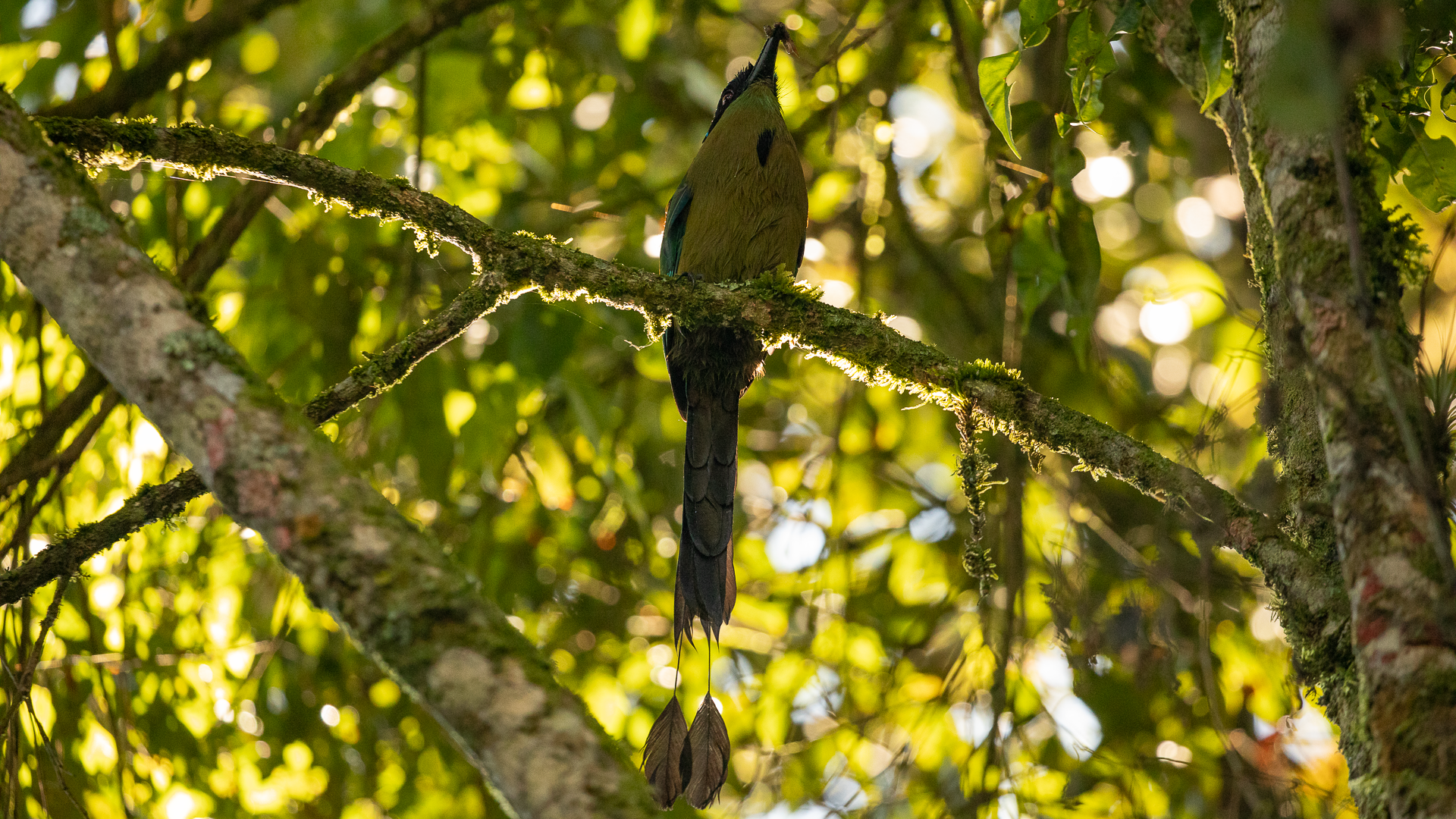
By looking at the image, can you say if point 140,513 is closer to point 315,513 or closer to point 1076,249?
point 315,513

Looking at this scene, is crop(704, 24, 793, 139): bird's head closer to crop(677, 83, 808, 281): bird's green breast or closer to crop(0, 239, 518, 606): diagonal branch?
crop(677, 83, 808, 281): bird's green breast

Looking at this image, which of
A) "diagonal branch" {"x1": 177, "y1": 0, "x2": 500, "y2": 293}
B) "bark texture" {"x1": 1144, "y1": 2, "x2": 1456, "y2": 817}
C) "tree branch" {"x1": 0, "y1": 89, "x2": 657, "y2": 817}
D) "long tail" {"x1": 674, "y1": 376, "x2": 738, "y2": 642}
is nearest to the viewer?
"tree branch" {"x1": 0, "y1": 89, "x2": 657, "y2": 817}

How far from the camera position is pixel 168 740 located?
327 cm

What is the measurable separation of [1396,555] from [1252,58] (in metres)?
0.79

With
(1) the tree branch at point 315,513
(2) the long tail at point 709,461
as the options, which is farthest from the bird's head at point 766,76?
(1) the tree branch at point 315,513

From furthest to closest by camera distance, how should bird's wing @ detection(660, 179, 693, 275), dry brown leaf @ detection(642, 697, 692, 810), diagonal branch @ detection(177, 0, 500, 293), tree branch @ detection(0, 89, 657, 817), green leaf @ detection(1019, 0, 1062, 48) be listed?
bird's wing @ detection(660, 179, 693, 275), diagonal branch @ detection(177, 0, 500, 293), dry brown leaf @ detection(642, 697, 692, 810), green leaf @ detection(1019, 0, 1062, 48), tree branch @ detection(0, 89, 657, 817)

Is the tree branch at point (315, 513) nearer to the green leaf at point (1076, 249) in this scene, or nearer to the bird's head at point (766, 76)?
the green leaf at point (1076, 249)

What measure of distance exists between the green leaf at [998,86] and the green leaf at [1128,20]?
181 millimetres

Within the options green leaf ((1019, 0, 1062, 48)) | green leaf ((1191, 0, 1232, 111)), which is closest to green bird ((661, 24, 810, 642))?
green leaf ((1019, 0, 1062, 48))

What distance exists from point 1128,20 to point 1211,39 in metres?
0.17

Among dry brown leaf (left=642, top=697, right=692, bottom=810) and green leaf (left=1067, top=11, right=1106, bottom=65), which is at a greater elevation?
green leaf (left=1067, top=11, right=1106, bottom=65)

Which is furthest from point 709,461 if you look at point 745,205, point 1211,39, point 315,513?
point 315,513

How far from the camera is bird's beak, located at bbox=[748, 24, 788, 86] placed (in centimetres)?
365

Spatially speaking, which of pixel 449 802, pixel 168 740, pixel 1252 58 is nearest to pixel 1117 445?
pixel 1252 58
